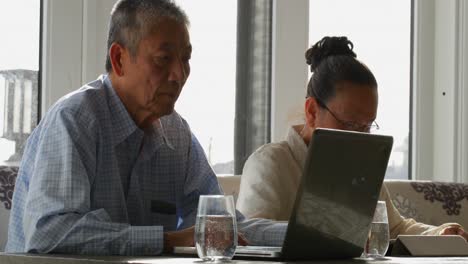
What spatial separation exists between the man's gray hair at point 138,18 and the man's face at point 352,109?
25.2 inches

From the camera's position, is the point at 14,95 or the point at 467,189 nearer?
the point at 14,95

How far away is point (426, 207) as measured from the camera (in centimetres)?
303

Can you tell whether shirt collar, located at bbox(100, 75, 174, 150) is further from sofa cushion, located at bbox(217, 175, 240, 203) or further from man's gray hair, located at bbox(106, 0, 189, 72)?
sofa cushion, located at bbox(217, 175, 240, 203)

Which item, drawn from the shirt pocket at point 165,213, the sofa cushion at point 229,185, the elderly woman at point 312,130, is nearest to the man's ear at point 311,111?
the elderly woman at point 312,130

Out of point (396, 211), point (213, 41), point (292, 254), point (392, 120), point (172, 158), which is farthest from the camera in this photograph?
point (392, 120)

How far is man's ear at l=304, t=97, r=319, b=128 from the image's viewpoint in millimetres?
2619

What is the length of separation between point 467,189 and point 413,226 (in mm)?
493

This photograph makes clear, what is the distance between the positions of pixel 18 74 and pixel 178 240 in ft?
3.87

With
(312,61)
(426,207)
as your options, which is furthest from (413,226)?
(312,61)

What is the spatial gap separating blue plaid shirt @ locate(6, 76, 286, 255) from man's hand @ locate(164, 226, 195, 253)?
0.05 metres

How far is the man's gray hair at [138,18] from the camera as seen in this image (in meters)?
2.06

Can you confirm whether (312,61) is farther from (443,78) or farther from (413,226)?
(443,78)

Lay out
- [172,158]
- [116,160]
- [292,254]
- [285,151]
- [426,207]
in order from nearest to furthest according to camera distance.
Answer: [292,254]
[116,160]
[172,158]
[285,151]
[426,207]

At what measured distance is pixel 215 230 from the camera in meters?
1.49
